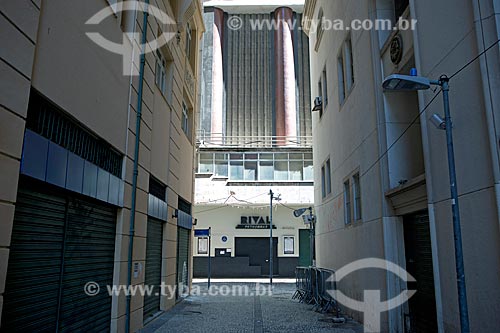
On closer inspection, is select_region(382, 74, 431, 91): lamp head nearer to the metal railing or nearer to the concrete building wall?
the concrete building wall

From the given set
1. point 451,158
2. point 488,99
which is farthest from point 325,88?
point 451,158

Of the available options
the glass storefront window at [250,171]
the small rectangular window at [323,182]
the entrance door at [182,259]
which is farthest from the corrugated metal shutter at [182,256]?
the glass storefront window at [250,171]

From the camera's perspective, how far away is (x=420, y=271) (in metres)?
8.11

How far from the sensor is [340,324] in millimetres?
10242

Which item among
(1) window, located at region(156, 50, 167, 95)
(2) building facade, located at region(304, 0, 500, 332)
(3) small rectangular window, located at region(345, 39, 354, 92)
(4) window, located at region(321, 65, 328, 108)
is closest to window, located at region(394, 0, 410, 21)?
(2) building facade, located at region(304, 0, 500, 332)

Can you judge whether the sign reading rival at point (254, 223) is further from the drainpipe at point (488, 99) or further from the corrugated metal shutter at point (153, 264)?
the drainpipe at point (488, 99)

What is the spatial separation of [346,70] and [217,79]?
825 inches

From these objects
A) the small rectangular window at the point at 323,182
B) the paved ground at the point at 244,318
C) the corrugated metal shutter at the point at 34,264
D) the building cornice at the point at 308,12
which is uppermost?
the building cornice at the point at 308,12

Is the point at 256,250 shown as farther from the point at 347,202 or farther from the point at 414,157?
the point at 414,157

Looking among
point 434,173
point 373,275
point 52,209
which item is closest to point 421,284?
point 373,275

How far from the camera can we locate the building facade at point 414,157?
5250mm

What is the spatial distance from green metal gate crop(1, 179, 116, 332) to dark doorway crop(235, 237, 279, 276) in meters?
21.3

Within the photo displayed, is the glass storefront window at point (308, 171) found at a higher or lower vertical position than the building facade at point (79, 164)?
higher

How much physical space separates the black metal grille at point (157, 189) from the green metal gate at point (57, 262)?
2.85 m
